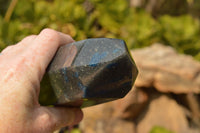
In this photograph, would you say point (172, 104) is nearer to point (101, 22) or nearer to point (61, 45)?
point (101, 22)

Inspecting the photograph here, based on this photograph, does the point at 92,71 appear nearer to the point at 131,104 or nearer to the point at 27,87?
the point at 27,87

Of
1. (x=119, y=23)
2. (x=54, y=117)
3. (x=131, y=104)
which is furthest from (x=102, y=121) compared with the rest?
(x=54, y=117)

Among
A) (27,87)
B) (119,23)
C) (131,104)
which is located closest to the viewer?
(27,87)

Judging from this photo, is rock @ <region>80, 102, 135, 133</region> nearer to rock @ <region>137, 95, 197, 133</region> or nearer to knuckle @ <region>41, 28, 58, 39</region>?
rock @ <region>137, 95, 197, 133</region>

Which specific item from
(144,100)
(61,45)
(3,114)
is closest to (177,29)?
(144,100)

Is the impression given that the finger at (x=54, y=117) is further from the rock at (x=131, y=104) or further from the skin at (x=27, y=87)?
the rock at (x=131, y=104)

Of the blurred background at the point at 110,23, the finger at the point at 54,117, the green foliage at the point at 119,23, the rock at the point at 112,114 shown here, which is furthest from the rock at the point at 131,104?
the finger at the point at 54,117
